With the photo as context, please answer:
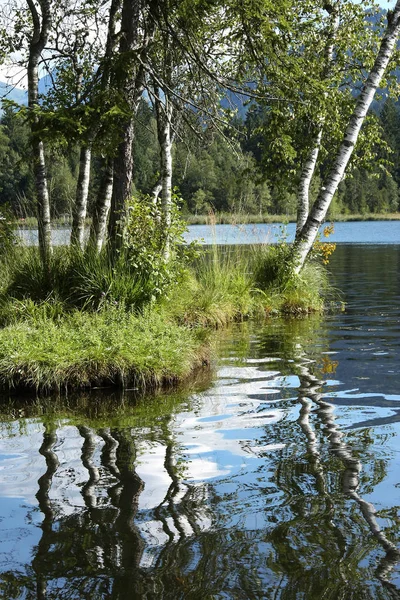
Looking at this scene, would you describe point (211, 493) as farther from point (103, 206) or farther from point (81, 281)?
point (103, 206)

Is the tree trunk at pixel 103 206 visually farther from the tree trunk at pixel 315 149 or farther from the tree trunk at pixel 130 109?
the tree trunk at pixel 315 149

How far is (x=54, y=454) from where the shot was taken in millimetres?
5578

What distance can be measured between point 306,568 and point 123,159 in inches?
329

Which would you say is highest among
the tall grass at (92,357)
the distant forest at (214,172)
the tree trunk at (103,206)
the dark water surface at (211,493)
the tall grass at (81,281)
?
the distant forest at (214,172)

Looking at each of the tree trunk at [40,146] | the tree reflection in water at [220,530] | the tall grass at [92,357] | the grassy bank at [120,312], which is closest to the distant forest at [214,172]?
the tree trunk at [40,146]

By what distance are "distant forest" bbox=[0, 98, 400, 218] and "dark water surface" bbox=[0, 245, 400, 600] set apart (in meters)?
4.67

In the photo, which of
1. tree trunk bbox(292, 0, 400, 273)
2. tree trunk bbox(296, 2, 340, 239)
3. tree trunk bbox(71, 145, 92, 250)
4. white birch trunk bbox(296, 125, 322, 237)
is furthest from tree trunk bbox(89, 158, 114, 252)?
white birch trunk bbox(296, 125, 322, 237)

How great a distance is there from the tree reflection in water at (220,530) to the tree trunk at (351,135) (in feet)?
29.6

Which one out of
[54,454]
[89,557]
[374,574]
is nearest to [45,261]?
[54,454]

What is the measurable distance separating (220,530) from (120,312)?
19.4 feet

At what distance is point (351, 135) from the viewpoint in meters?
14.0

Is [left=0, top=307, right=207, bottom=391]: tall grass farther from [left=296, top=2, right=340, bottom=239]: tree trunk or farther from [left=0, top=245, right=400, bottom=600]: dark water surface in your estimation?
[left=296, top=2, right=340, bottom=239]: tree trunk

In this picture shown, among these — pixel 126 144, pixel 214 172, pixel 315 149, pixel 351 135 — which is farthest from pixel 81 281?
Answer: pixel 214 172

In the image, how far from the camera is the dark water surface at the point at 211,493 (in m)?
3.56
